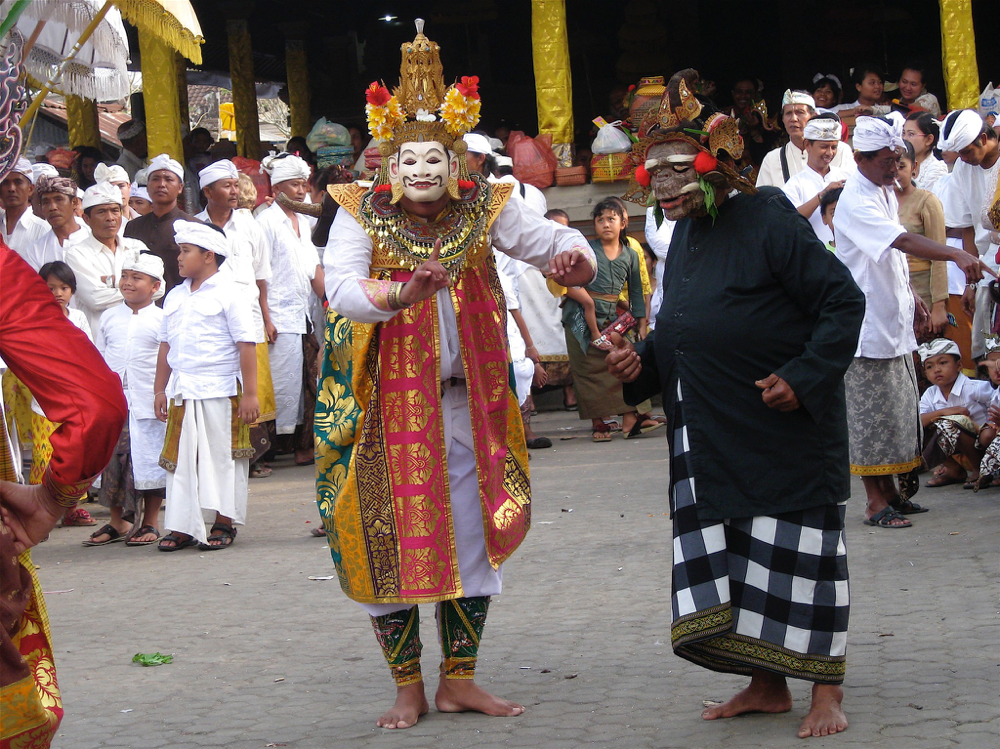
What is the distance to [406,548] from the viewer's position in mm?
4414

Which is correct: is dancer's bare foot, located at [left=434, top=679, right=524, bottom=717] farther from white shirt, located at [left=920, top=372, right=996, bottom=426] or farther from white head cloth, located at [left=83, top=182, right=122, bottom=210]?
white head cloth, located at [left=83, top=182, right=122, bottom=210]

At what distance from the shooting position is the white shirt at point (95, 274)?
31.1 ft

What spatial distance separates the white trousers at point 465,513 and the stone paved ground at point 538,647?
44cm

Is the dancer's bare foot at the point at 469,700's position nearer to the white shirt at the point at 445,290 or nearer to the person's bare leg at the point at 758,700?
the person's bare leg at the point at 758,700

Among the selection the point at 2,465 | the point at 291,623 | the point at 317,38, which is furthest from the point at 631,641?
the point at 317,38

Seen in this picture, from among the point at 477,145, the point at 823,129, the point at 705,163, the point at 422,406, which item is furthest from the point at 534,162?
the point at 705,163

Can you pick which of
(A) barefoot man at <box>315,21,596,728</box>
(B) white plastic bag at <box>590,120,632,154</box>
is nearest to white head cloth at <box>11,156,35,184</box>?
(B) white plastic bag at <box>590,120,632,154</box>

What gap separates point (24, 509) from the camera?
2.89 metres

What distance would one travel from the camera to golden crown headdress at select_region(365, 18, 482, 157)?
15.0 ft

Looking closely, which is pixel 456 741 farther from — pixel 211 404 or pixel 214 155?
pixel 214 155

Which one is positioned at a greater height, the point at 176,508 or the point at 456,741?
the point at 176,508

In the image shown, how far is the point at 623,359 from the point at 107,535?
508 cm

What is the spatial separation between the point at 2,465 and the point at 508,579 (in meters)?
3.73

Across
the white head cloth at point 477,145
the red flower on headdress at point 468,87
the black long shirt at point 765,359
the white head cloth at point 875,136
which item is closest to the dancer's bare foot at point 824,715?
the black long shirt at point 765,359
